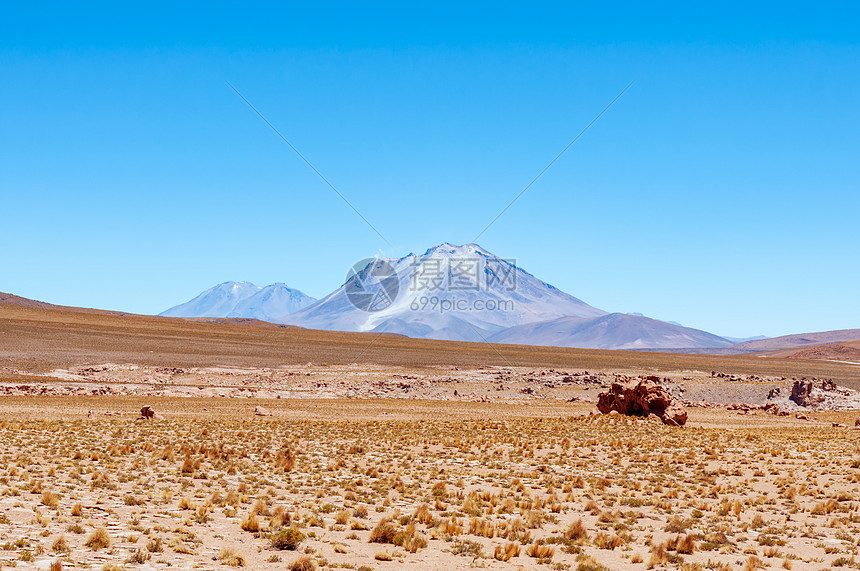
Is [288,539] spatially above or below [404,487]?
above

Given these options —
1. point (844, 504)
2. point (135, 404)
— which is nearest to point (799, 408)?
point (844, 504)

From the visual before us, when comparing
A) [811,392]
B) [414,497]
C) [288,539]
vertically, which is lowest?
[414,497]

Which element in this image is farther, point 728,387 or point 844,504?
point 728,387

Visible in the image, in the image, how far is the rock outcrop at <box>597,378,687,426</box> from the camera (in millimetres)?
31719

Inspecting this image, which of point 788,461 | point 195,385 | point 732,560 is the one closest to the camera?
point 732,560

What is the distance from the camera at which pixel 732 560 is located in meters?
9.90

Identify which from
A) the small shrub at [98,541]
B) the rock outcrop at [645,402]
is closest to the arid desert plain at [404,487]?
the small shrub at [98,541]

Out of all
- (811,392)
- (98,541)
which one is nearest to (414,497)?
(98,541)

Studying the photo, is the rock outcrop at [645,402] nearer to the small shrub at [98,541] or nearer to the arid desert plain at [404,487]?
the arid desert plain at [404,487]

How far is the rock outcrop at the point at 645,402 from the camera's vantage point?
31.7 metres

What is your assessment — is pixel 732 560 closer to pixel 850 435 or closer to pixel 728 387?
pixel 850 435

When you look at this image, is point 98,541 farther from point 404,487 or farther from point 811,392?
point 811,392

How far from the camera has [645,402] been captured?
32.1m

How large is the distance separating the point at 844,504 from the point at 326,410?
25.6 m
